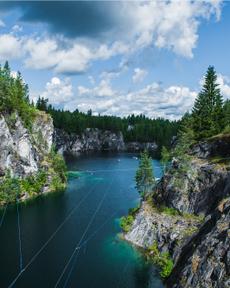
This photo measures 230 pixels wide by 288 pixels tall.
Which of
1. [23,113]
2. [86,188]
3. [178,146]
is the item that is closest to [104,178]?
[86,188]

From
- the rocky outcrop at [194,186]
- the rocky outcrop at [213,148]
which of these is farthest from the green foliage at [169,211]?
the rocky outcrop at [213,148]

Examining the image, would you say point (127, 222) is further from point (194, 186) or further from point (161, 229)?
point (194, 186)

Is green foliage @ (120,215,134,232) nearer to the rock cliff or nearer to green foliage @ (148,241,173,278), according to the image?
green foliage @ (148,241,173,278)

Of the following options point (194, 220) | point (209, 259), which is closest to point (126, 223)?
point (194, 220)

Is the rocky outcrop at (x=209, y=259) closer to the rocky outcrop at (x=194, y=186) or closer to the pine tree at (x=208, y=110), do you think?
the rocky outcrop at (x=194, y=186)

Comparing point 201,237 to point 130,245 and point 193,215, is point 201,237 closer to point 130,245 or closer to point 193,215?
point 193,215

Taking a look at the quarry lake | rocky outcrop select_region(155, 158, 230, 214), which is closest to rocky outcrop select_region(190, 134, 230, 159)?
rocky outcrop select_region(155, 158, 230, 214)
